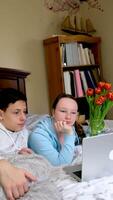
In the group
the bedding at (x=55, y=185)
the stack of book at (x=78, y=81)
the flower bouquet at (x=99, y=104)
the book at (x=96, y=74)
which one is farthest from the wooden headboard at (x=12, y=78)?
the bedding at (x=55, y=185)

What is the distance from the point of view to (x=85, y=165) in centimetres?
106

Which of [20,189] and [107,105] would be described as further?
[107,105]

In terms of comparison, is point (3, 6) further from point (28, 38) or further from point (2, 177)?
point (2, 177)

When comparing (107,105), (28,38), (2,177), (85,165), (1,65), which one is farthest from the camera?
(28,38)

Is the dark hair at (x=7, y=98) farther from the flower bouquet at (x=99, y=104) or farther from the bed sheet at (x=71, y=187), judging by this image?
the bed sheet at (x=71, y=187)

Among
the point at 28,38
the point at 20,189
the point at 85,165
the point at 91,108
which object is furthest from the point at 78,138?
the point at 28,38

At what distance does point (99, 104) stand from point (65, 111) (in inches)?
6.9

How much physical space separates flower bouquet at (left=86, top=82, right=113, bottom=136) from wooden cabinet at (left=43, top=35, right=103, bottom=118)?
1412mm

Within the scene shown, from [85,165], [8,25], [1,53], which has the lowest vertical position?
[85,165]

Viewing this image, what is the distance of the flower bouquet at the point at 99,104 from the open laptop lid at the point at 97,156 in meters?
0.47

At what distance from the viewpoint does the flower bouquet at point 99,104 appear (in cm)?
154

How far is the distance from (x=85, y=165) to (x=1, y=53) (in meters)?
1.98

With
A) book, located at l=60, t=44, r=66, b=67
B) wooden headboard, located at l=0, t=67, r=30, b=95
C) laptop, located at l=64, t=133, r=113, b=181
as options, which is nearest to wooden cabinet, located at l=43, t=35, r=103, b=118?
book, located at l=60, t=44, r=66, b=67

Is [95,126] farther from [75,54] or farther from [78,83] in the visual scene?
[75,54]
